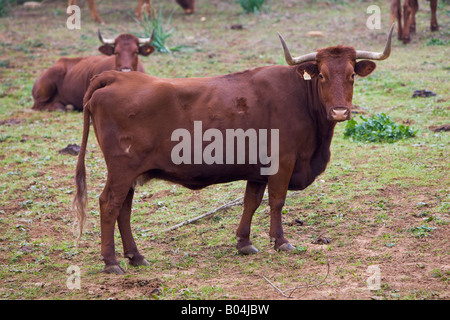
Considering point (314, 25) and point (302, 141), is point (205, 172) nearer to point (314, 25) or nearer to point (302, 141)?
point (302, 141)

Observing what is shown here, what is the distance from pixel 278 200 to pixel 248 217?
0.36 m

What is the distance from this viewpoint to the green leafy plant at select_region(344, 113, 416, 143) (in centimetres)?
895

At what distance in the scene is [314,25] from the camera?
16.9 m

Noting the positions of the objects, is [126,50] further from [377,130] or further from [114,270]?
[114,270]

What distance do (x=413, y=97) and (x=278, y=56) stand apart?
14.0 ft

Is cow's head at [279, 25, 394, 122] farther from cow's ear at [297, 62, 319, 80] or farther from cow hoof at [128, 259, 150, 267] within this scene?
cow hoof at [128, 259, 150, 267]

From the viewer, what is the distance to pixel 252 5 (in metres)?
18.4

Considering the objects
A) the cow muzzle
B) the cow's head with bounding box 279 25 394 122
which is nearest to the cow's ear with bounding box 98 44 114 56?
the cow's head with bounding box 279 25 394 122

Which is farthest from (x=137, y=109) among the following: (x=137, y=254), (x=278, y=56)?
(x=278, y=56)

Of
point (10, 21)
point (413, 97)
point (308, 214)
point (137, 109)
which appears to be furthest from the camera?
point (10, 21)

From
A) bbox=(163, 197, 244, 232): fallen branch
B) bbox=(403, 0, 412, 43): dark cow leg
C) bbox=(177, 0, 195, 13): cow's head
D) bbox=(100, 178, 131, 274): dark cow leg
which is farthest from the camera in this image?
bbox=(177, 0, 195, 13): cow's head

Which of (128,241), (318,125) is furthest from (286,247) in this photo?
(128,241)

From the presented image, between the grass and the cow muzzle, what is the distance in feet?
4.10

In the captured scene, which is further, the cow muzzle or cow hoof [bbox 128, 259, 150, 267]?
cow hoof [bbox 128, 259, 150, 267]
